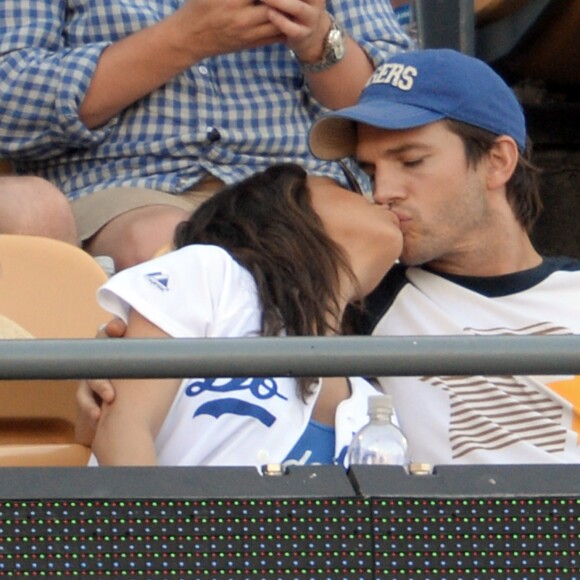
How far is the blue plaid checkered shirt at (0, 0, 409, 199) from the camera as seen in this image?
2.87m

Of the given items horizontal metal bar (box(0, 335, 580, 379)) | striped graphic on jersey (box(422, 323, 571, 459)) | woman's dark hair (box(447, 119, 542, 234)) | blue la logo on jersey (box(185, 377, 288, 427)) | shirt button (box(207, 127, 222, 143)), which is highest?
horizontal metal bar (box(0, 335, 580, 379))

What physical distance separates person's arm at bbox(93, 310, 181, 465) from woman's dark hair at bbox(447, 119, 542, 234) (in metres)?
0.96

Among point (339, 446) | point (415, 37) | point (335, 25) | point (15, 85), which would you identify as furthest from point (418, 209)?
point (415, 37)

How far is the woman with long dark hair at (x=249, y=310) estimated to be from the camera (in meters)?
2.15

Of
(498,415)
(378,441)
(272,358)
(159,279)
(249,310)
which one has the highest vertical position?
(272,358)

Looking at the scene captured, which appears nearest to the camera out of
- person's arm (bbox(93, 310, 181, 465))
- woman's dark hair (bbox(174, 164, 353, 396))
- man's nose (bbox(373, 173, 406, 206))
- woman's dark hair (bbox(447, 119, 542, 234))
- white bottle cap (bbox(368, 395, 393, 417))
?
person's arm (bbox(93, 310, 181, 465))

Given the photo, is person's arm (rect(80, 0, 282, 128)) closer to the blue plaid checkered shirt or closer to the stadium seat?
the blue plaid checkered shirt

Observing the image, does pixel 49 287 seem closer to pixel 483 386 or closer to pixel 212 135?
pixel 212 135

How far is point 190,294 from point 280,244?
0.26 m

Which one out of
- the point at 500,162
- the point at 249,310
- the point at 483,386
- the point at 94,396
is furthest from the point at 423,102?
the point at 94,396

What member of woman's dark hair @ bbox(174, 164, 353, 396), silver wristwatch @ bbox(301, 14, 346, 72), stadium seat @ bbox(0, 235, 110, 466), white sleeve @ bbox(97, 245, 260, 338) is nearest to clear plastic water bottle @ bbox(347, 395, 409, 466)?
woman's dark hair @ bbox(174, 164, 353, 396)

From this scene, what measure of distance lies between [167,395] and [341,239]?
54 centimetres

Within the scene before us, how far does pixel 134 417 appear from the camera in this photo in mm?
2094

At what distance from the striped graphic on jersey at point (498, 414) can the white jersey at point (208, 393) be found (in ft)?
0.97
